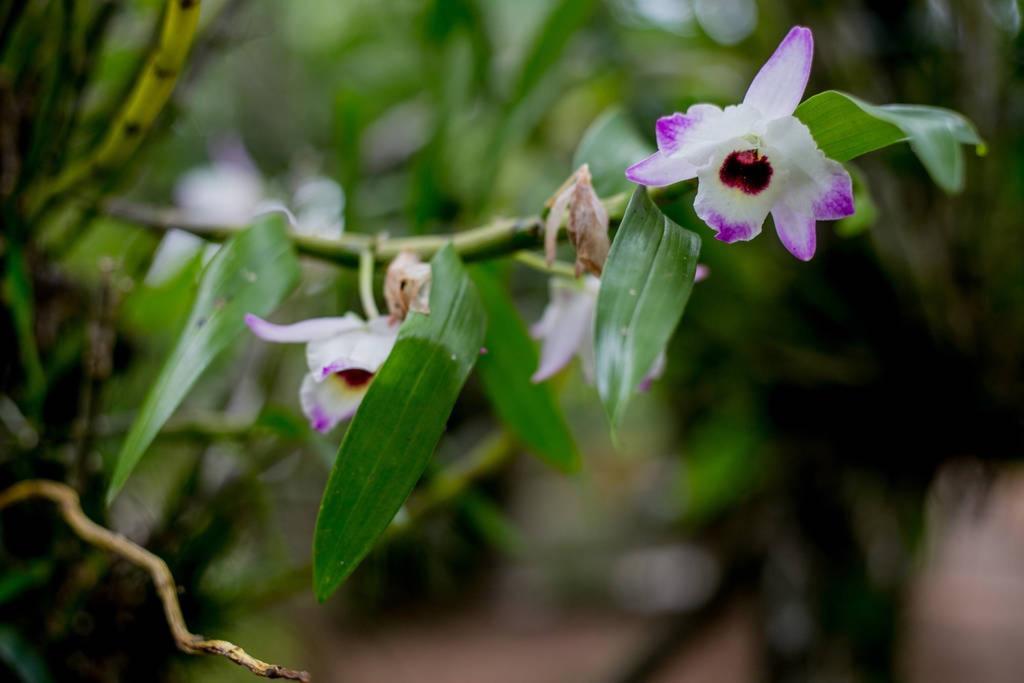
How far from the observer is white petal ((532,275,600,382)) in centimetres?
33

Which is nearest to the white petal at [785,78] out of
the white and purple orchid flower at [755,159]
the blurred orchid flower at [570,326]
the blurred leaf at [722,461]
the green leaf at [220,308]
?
the white and purple orchid flower at [755,159]

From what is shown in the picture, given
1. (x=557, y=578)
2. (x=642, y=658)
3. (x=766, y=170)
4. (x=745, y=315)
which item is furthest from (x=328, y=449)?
(x=557, y=578)

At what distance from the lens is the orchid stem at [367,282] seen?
30 cm

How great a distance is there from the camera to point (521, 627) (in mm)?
1484

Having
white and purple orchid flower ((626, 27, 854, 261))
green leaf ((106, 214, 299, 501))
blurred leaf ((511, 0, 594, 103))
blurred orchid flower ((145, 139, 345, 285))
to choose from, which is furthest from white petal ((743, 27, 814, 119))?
blurred orchid flower ((145, 139, 345, 285))

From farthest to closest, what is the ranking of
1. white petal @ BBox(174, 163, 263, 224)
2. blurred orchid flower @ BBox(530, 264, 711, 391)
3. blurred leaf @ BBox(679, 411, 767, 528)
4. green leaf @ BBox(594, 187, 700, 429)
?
blurred leaf @ BBox(679, 411, 767, 528) < white petal @ BBox(174, 163, 263, 224) < blurred orchid flower @ BBox(530, 264, 711, 391) < green leaf @ BBox(594, 187, 700, 429)

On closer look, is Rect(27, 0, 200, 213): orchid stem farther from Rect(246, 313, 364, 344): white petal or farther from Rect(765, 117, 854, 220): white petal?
Rect(765, 117, 854, 220): white petal

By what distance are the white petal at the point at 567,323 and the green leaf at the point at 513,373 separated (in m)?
0.05

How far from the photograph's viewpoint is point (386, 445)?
0.25m

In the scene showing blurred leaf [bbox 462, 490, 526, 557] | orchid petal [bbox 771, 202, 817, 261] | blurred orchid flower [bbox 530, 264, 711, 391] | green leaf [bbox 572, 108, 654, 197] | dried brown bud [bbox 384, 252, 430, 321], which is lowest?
blurred leaf [bbox 462, 490, 526, 557]

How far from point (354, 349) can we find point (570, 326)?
106 mm

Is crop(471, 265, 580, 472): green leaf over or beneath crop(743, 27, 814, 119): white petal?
beneath

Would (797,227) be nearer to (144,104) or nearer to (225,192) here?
(144,104)

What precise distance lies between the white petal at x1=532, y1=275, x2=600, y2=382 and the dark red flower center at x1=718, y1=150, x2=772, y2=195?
0.10m
